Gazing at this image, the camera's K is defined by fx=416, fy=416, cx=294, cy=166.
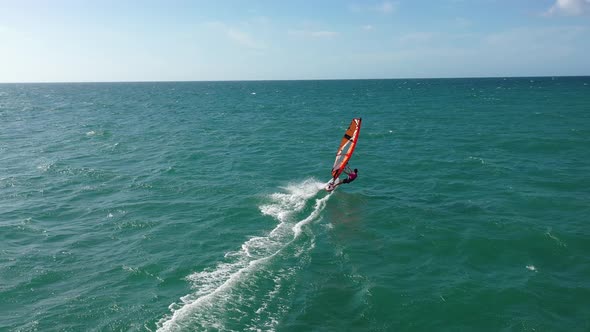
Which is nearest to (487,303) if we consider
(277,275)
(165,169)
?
(277,275)

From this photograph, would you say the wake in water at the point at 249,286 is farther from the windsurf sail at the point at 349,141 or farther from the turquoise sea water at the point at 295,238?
the windsurf sail at the point at 349,141

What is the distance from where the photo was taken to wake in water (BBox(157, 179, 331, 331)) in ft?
59.9

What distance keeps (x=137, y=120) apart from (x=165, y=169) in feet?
155

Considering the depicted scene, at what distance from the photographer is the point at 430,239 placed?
2728 centimetres

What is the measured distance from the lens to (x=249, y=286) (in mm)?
21031

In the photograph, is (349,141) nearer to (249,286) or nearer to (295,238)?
(295,238)

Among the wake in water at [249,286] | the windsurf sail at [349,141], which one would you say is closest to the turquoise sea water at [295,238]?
the wake in water at [249,286]

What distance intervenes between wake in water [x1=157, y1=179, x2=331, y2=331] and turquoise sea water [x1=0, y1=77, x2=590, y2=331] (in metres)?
0.10

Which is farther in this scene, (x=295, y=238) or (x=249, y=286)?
(x=295, y=238)

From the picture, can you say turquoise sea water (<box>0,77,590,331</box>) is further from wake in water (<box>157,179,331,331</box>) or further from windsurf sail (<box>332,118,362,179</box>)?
windsurf sail (<box>332,118,362,179</box>)

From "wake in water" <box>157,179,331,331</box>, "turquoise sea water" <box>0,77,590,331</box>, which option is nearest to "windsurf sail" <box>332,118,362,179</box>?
"turquoise sea water" <box>0,77,590,331</box>

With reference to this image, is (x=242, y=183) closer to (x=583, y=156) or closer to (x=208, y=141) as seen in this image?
(x=208, y=141)

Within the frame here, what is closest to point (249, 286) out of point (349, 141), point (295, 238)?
point (295, 238)

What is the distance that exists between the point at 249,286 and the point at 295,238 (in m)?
6.56
